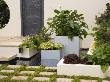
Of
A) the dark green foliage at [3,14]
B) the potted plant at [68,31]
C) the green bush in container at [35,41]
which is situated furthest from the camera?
the potted plant at [68,31]

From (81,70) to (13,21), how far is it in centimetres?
430

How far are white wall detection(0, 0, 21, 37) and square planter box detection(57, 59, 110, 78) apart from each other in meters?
4.00

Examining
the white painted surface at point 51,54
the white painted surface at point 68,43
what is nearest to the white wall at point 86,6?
the white painted surface at point 68,43

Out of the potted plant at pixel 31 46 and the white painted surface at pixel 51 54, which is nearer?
the white painted surface at pixel 51 54

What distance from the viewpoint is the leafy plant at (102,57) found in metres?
6.01

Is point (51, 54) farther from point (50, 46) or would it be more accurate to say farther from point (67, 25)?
point (67, 25)

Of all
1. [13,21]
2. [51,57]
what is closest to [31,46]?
[51,57]

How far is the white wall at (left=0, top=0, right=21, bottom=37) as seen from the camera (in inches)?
388

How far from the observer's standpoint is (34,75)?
6.09m

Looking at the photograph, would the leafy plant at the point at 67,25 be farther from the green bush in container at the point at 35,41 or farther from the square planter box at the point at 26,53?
the square planter box at the point at 26,53

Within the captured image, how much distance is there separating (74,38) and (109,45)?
4.95 ft

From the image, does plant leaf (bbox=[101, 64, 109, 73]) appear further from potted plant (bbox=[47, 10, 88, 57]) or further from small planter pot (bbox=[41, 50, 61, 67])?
potted plant (bbox=[47, 10, 88, 57])

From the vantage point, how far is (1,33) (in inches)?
394

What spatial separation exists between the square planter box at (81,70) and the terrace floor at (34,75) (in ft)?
0.45
